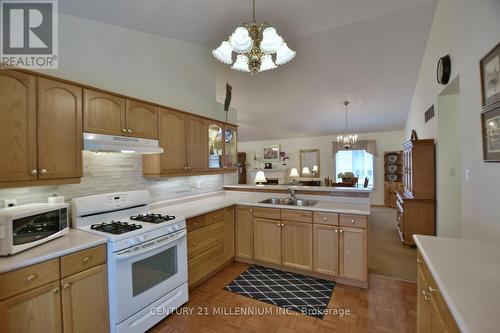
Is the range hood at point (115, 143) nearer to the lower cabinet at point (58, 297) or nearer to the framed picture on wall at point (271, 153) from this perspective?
the lower cabinet at point (58, 297)

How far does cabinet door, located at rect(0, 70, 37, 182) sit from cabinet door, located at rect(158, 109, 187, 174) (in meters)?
1.10

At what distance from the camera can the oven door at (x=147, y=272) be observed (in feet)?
5.67

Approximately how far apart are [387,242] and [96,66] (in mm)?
4840

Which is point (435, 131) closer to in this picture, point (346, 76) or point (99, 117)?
point (346, 76)

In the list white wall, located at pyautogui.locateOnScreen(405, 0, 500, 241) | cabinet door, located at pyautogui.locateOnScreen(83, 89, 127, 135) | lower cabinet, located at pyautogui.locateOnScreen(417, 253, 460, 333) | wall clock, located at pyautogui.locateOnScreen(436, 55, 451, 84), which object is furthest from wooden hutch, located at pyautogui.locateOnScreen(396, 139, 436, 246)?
cabinet door, located at pyautogui.locateOnScreen(83, 89, 127, 135)

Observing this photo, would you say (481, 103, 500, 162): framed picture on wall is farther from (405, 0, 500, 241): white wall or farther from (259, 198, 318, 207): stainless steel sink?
(259, 198, 318, 207): stainless steel sink

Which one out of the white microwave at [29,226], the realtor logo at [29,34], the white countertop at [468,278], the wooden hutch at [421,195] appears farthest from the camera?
the wooden hutch at [421,195]

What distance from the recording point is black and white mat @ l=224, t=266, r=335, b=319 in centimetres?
225

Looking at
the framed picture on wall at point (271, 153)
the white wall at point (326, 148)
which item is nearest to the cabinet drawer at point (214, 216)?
the white wall at point (326, 148)

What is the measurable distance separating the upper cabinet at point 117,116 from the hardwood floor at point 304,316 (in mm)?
1799

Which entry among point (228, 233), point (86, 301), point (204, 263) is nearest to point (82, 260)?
point (86, 301)

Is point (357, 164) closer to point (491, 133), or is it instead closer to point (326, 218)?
point (326, 218)

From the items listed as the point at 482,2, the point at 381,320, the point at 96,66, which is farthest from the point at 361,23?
the point at 381,320

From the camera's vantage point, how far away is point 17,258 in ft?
4.38
